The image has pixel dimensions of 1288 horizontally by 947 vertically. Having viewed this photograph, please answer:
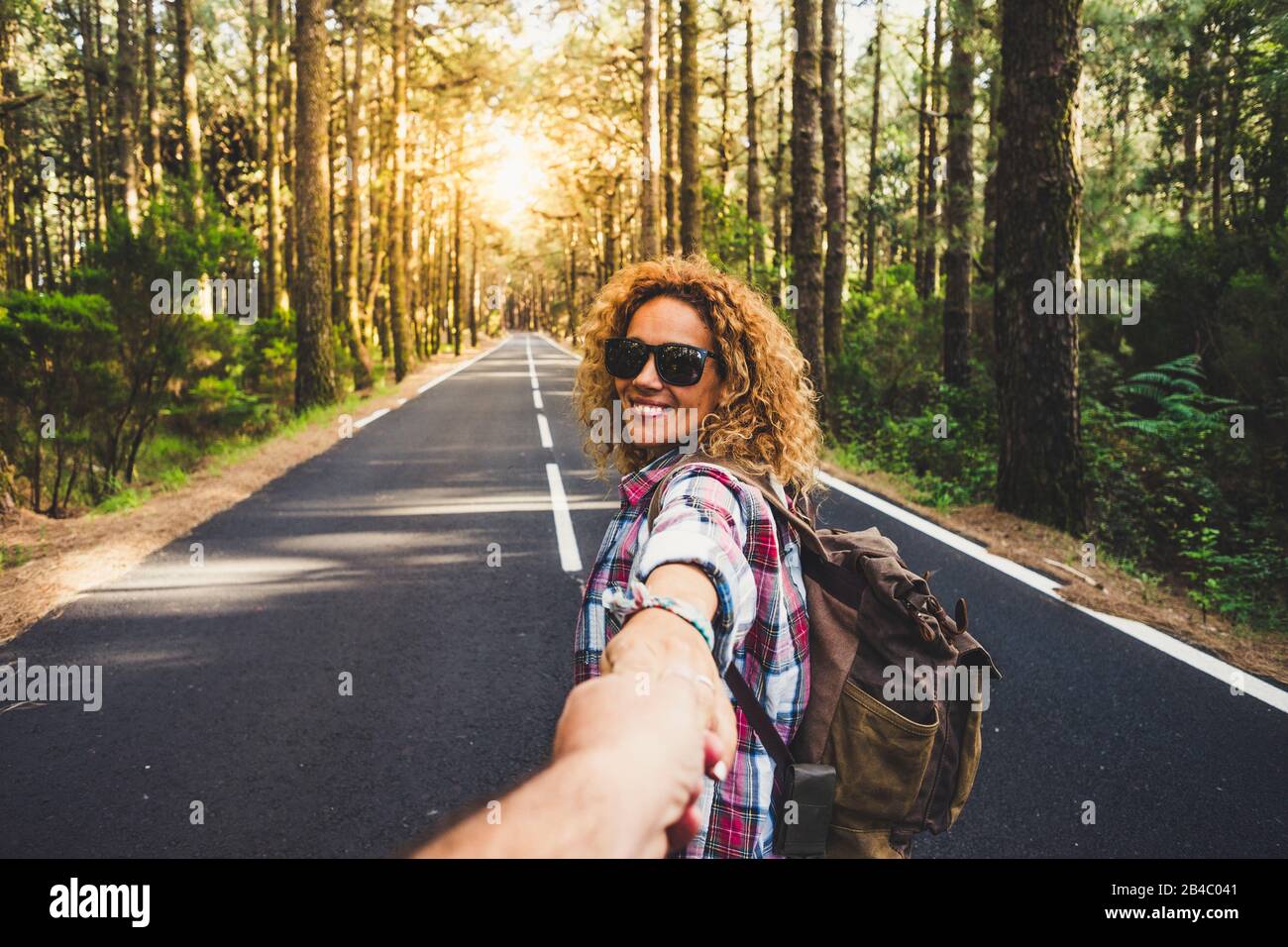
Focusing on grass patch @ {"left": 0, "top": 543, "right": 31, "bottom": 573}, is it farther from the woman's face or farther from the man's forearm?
the man's forearm

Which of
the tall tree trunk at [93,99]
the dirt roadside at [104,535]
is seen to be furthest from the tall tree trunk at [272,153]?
the dirt roadside at [104,535]

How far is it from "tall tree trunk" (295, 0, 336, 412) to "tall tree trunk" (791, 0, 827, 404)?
10449 mm

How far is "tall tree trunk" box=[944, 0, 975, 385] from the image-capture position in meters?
13.8

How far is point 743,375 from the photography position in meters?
1.95

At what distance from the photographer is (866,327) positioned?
1988cm

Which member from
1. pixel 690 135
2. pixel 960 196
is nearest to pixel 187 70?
pixel 690 135

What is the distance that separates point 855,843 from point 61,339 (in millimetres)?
11617

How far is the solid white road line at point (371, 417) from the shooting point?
16766 mm

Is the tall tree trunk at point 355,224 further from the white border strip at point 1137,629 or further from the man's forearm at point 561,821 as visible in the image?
the man's forearm at point 561,821

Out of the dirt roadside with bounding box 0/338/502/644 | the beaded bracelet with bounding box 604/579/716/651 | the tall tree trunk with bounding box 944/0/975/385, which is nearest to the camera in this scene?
the beaded bracelet with bounding box 604/579/716/651

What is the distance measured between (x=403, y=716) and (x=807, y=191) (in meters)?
11.7

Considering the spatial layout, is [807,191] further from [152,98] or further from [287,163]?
[287,163]

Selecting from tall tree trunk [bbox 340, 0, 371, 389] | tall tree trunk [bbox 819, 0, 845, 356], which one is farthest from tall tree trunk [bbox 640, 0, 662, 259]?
tall tree trunk [bbox 340, 0, 371, 389]

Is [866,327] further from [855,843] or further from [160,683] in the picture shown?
[855,843]
